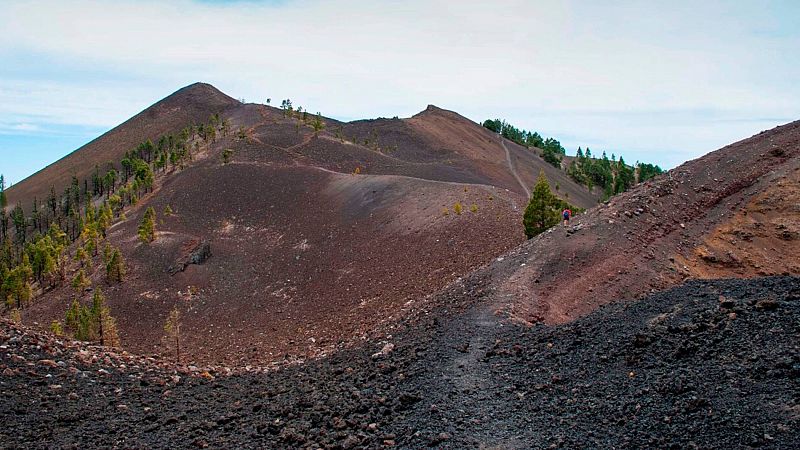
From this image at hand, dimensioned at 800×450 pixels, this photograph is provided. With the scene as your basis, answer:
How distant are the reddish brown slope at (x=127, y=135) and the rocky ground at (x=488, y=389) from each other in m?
118

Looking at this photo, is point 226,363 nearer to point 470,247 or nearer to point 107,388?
point 470,247

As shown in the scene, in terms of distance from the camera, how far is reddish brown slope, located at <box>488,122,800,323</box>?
60.1ft

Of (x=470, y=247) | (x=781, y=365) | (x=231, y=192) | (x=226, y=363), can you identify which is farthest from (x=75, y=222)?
(x=781, y=365)

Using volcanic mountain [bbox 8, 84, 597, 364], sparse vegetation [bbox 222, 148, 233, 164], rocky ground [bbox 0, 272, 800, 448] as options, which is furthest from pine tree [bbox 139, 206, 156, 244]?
rocky ground [bbox 0, 272, 800, 448]

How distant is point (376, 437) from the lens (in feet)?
33.8

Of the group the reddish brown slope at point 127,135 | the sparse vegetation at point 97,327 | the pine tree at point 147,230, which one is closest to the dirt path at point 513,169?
the pine tree at point 147,230

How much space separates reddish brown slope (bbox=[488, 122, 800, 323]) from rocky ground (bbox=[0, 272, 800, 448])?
3.42 m

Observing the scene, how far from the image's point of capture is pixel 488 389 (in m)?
11.6

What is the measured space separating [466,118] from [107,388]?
12880 cm

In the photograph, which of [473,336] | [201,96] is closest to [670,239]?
[473,336]

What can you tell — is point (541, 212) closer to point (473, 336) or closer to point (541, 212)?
point (541, 212)

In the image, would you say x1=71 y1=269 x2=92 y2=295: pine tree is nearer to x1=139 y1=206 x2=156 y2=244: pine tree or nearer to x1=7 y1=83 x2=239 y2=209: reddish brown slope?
x1=139 y1=206 x2=156 y2=244: pine tree

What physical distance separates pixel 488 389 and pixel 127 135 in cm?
14278

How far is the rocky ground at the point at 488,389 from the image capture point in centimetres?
877
